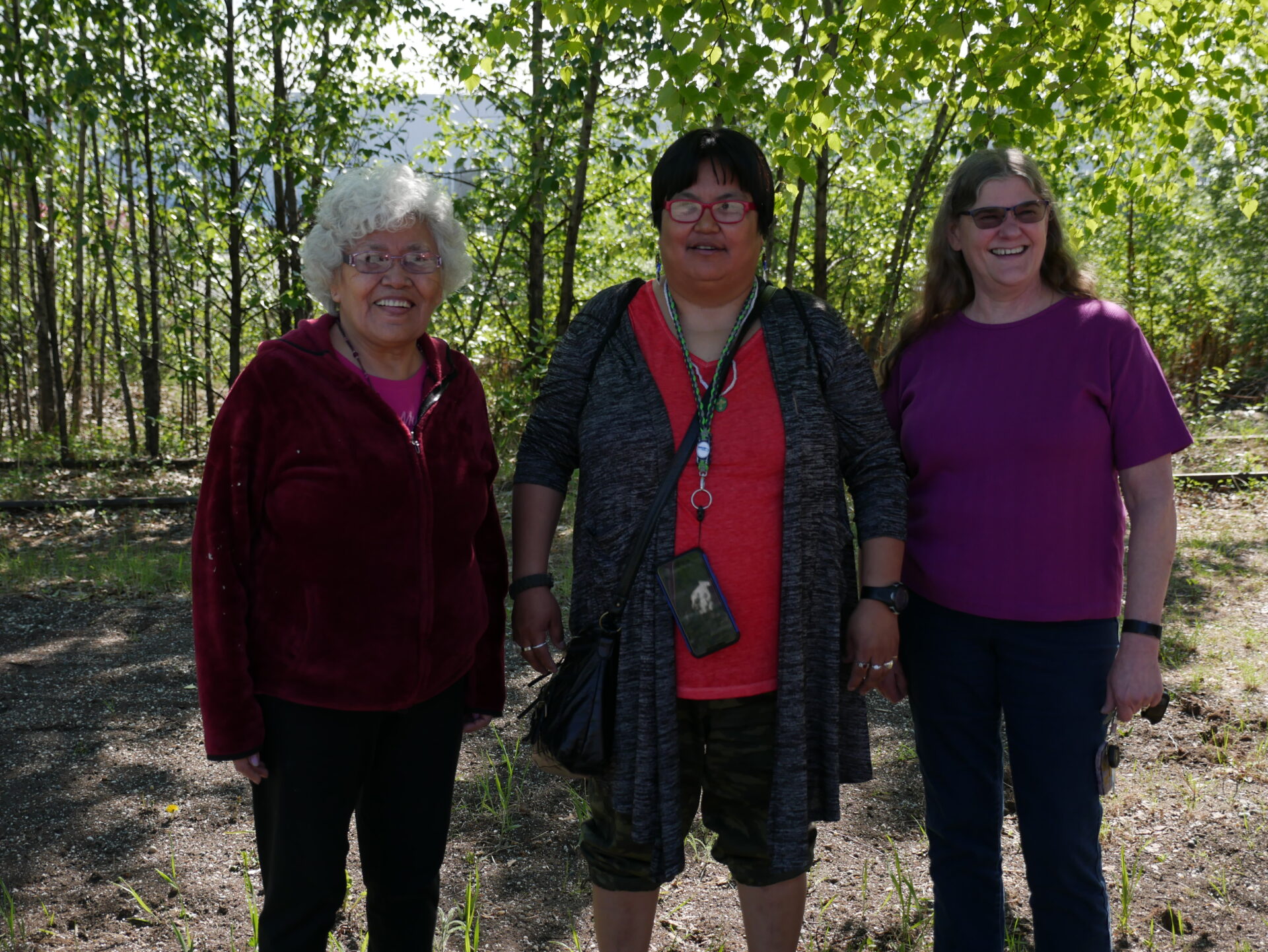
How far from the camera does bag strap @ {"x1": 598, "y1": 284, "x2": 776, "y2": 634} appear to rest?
2.04 metres

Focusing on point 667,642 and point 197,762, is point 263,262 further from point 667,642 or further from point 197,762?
point 667,642

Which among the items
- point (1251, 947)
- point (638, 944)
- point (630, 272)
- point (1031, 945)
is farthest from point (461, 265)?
point (630, 272)

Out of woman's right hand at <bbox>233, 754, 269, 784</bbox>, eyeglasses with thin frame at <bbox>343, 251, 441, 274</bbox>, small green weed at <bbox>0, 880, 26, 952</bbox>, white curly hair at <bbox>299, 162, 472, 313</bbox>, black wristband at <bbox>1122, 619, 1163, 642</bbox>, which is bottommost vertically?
small green weed at <bbox>0, 880, 26, 952</bbox>

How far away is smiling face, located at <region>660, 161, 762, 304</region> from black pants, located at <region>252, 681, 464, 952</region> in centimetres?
102

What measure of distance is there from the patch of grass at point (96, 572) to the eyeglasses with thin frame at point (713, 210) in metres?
4.64

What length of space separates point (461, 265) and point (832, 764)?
136 centimetres

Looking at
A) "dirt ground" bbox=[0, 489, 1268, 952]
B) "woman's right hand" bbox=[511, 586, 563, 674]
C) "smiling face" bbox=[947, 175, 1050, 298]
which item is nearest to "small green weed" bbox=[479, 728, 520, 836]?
"dirt ground" bbox=[0, 489, 1268, 952]

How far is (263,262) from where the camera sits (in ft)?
28.2

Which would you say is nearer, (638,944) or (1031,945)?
(638,944)

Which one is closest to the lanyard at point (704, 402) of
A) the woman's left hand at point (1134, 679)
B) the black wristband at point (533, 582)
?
the black wristband at point (533, 582)

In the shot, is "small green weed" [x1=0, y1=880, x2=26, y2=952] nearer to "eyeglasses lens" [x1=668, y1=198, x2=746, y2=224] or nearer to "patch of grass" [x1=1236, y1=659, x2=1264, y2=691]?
"eyeglasses lens" [x1=668, y1=198, x2=746, y2=224]

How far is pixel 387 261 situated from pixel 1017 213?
1357 millimetres

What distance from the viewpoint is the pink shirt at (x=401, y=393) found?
1987 millimetres

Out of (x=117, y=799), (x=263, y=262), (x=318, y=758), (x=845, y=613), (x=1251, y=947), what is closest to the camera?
(x=318, y=758)
